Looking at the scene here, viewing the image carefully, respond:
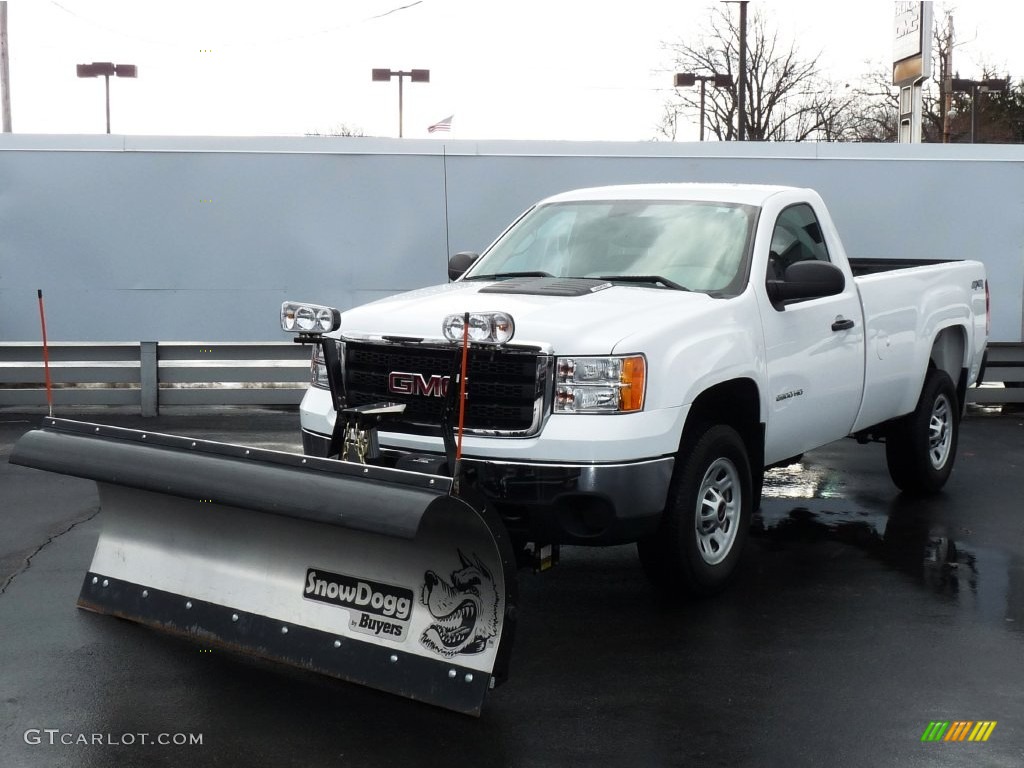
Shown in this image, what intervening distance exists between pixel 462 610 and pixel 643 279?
2.29m

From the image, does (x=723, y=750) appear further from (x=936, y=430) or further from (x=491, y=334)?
(x=936, y=430)

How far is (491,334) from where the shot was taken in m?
4.84

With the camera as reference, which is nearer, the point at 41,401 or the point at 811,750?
the point at 811,750

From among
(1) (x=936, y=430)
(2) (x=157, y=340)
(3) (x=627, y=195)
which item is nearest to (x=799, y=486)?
(1) (x=936, y=430)

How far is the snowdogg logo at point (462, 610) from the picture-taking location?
4.47 meters

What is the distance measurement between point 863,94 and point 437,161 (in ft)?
164

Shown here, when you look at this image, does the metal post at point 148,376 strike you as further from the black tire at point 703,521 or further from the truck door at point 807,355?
the black tire at point 703,521

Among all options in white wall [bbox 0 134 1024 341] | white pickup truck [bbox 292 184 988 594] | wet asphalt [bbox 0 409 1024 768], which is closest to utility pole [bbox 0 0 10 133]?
white wall [bbox 0 134 1024 341]

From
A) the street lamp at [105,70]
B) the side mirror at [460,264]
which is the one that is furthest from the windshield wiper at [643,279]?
the street lamp at [105,70]

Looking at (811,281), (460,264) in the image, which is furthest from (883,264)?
(460,264)

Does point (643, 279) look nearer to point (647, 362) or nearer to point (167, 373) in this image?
point (647, 362)

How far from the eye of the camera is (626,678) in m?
4.93

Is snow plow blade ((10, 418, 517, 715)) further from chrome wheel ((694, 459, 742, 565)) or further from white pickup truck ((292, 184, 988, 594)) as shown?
chrome wheel ((694, 459, 742, 565))

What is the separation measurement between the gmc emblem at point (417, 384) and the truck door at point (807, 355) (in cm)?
173
